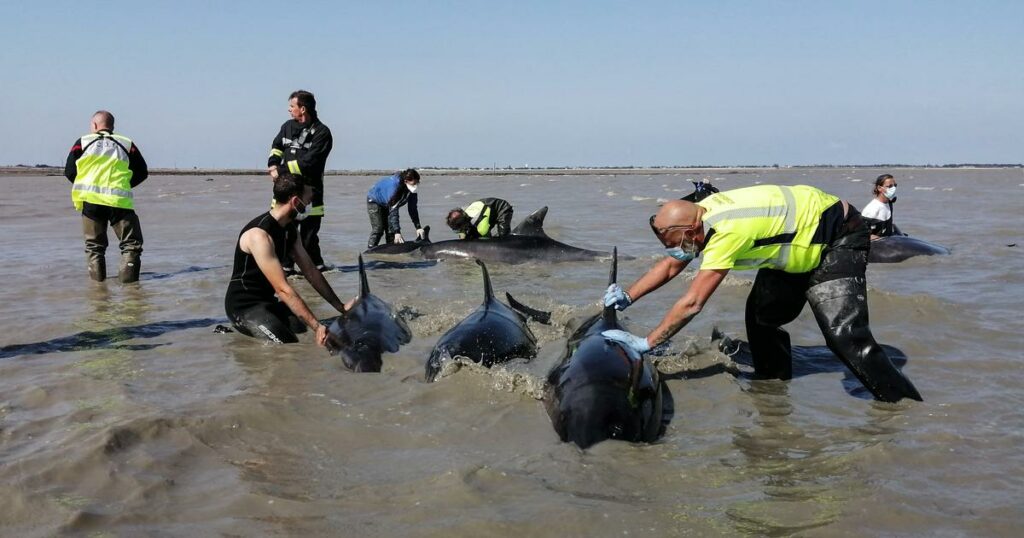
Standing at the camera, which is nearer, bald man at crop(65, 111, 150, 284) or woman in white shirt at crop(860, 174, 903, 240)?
bald man at crop(65, 111, 150, 284)

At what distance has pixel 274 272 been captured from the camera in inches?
293

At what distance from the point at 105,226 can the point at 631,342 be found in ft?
27.6

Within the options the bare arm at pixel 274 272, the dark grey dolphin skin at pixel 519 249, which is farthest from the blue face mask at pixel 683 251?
the dark grey dolphin skin at pixel 519 249

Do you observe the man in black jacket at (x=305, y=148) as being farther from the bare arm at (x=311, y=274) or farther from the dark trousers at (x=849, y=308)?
the dark trousers at (x=849, y=308)

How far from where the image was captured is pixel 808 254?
5.86 m

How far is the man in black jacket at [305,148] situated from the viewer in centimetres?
1106

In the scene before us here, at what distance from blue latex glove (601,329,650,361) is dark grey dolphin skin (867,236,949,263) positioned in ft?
29.4

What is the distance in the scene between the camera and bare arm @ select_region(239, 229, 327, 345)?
7.19 metres

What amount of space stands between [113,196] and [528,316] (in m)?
5.88

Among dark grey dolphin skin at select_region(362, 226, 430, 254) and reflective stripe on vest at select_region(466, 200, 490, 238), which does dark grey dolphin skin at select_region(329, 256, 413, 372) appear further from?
reflective stripe on vest at select_region(466, 200, 490, 238)

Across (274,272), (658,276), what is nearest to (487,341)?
(658,276)

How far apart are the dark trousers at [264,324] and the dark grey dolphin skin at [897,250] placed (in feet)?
30.9

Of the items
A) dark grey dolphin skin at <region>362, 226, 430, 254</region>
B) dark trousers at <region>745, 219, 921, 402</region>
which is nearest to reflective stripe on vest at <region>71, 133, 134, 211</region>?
dark grey dolphin skin at <region>362, 226, 430, 254</region>

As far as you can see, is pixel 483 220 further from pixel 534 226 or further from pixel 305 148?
pixel 305 148
